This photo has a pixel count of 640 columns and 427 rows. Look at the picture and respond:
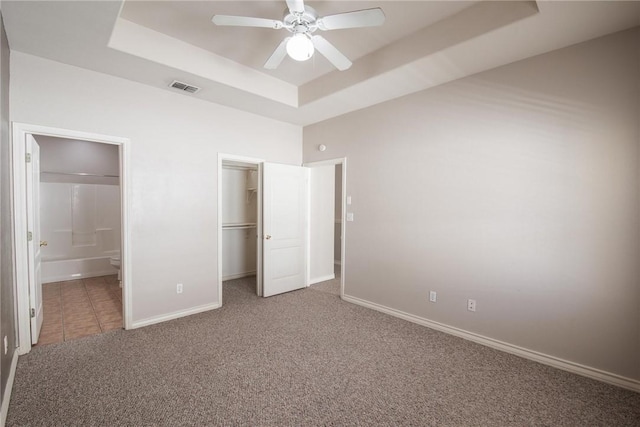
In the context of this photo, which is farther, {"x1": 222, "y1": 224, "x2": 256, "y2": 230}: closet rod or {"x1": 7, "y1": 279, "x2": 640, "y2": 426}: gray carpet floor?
{"x1": 222, "y1": 224, "x2": 256, "y2": 230}: closet rod

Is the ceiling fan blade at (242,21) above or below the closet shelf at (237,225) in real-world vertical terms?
above

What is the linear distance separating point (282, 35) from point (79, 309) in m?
4.14

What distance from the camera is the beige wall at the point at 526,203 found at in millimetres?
2203

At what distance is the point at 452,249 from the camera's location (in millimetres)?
3092

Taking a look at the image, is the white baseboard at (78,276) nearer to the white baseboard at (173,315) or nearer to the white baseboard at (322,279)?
the white baseboard at (173,315)

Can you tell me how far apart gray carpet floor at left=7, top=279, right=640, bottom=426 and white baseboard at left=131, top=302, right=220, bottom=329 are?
140 millimetres

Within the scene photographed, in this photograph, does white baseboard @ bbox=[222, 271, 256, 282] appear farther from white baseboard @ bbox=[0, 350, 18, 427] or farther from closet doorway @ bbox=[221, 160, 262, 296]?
white baseboard @ bbox=[0, 350, 18, 427]

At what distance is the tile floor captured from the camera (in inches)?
121

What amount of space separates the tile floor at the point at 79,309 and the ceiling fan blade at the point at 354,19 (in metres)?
3.66

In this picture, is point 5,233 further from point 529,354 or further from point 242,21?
point 529,354

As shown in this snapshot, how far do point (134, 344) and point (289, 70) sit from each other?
11.0 feet

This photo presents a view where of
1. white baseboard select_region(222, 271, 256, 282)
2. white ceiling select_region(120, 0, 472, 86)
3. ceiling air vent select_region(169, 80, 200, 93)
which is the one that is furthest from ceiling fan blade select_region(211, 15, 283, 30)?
white baseboard select_region(222, 271, 256, 282)

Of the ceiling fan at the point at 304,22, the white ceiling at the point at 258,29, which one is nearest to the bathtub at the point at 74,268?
the white ceiling at the point at 258,29

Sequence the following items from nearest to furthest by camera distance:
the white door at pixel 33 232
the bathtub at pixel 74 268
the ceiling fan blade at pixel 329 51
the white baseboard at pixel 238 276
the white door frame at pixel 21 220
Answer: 1. the ceiling fan blade at pixel 329 51
2. the white door frame at pixel 21 220
3. the white door at pixel 33 232
4. the bathtub at pixel 74 268
5. the white baseboard at pixel 238 276
